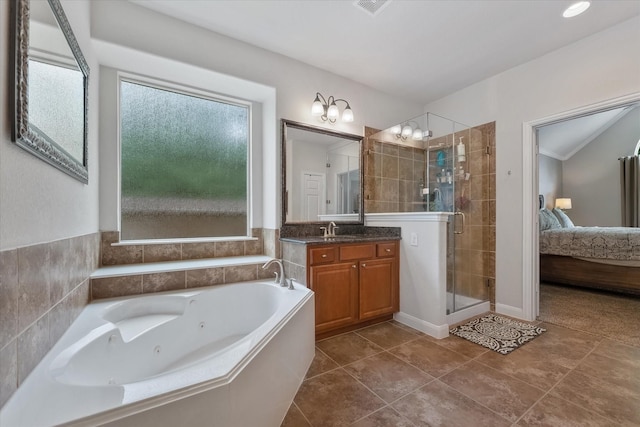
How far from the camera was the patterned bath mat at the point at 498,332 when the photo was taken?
2.18m

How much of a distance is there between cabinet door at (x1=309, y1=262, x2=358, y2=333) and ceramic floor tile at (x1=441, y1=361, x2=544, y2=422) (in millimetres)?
889

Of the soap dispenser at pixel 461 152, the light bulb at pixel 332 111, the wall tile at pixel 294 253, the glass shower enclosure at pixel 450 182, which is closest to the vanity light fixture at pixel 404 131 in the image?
the glass shower enclosure at pixel 450 182

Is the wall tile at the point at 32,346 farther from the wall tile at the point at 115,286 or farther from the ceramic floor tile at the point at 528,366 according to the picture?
the ceramic floor tile at the point at 528,366

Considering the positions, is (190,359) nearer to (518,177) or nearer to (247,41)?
(247,41)

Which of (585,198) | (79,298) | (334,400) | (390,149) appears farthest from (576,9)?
(585,198)

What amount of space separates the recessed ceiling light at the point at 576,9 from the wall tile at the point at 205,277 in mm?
3439

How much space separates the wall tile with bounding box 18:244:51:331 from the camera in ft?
3.04

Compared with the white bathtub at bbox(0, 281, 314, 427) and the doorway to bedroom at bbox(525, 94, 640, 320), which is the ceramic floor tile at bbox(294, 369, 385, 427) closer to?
the white bathtub at bbox(0, 281, 314, 427)

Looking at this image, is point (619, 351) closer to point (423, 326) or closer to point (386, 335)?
point (423, 326)

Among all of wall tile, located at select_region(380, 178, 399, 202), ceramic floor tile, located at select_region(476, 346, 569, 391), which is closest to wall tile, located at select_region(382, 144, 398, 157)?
wall tile, located at select_region(380, 178, 399, 202)

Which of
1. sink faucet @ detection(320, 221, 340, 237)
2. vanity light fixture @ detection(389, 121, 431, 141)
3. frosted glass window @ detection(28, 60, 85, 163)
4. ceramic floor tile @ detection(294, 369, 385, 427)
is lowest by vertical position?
ceramic floor tile @ detection(294, 369, 385, 427)

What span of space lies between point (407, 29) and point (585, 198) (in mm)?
6861

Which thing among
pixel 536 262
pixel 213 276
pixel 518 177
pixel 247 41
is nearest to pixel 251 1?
pixel 247 41

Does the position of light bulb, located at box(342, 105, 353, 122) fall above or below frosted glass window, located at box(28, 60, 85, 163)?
above
